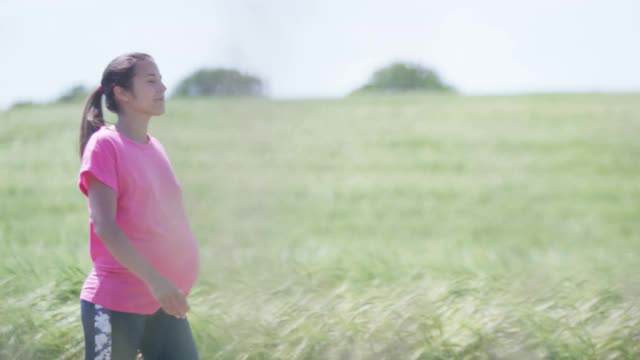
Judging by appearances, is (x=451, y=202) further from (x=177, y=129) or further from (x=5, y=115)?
(x=5, y=115)

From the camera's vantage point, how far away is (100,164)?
2.07 m

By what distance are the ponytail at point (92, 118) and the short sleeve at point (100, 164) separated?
200 millimetres

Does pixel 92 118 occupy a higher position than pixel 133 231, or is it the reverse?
pixel 92 118

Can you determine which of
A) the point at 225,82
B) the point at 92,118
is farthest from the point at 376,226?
the point at 92,118

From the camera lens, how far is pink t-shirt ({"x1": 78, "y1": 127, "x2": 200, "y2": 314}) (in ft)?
6.89

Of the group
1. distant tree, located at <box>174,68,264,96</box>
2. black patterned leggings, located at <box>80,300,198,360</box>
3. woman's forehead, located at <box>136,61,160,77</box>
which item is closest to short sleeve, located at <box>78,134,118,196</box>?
woman's forehead, located at <box>136,61,160,77</box>

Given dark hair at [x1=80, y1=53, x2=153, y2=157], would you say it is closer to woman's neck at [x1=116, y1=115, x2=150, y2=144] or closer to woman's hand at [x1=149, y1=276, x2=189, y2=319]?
woman's neck at [x1=116, y1=115, x2=150, y2=144]

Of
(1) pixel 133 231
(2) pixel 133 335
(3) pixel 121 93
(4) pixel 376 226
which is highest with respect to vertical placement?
(3) pixel 121 93

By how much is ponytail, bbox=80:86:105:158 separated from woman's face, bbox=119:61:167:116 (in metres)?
0.12

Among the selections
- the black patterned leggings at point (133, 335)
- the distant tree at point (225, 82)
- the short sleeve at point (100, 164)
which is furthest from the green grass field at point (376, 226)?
the short sleeve at point (100, 164)

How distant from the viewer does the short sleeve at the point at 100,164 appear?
6.76 feet

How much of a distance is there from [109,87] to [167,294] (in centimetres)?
58

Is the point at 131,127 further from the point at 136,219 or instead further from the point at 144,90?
the point at 136,219

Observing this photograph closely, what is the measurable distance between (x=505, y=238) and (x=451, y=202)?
0.90 m
